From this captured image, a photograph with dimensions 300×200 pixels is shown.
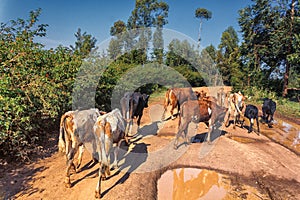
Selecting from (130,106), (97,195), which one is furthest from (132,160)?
(130,106)

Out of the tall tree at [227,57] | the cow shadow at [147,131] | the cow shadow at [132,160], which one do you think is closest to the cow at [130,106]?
the cow shadow at [147,131]

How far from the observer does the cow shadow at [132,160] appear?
5145 millimetres

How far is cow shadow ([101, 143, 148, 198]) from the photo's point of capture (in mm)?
5145

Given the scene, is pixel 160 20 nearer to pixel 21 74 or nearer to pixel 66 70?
pixel 66 70

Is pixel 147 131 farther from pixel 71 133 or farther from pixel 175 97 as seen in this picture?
pixel 71 133

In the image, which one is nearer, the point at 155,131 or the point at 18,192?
the point at 18,192

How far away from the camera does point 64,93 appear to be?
299 inches

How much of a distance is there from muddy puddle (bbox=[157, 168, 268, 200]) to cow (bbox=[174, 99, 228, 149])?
1.63 m

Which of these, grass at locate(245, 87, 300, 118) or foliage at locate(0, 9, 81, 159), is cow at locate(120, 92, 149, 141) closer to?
foliage at locate(0, 9, 81, 159)

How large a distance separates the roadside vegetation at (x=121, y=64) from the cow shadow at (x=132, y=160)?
8.35 ft

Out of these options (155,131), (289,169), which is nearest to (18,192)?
(155,131)

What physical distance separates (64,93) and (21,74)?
5.35 feet

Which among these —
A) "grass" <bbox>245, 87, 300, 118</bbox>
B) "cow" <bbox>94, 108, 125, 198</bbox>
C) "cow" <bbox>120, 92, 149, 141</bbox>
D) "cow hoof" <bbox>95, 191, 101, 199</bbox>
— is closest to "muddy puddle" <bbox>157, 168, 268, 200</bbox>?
"cow hoof" <bbox>95, 191, 101, 199</bbox>

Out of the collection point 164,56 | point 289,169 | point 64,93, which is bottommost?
point 289,169
